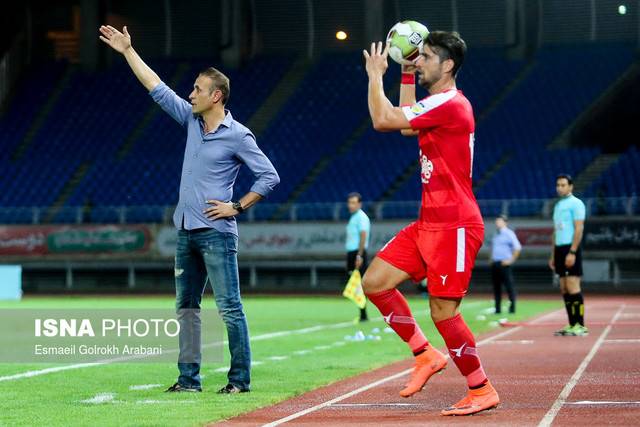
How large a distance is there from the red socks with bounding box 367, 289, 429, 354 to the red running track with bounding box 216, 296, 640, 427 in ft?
1.50

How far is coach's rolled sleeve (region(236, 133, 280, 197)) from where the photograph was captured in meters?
9.66

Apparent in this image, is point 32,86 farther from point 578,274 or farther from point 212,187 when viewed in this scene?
point 212,187

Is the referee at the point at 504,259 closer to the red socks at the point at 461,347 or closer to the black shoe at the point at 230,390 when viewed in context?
the black shoe at the point at 230,390

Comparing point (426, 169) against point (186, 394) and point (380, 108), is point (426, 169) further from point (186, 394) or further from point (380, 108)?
point (186, 394)

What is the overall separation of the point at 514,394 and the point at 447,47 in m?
2.79

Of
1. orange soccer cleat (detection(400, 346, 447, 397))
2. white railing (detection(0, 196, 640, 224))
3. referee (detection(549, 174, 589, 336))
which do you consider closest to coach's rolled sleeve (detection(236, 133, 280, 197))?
orange soccer cleat (detection(400, 346, 447, 397))

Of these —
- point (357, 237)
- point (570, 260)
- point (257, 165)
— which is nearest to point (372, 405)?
point (257, 165)

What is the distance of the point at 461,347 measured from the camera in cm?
808

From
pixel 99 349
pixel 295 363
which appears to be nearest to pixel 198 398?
pixel 295 363

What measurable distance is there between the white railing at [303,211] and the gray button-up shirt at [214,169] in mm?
26381

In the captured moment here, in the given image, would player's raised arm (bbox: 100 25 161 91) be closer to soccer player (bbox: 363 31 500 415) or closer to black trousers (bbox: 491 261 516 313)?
soccer player (bbox: 363 31 500 415)

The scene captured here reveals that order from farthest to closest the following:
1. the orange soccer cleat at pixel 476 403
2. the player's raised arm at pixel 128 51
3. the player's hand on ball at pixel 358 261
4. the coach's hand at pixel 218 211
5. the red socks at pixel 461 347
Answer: the player's hand on ball at pixel 358 261
the player's raised arm at pixel 128 51
the coach's hand at pixel 218 211
the red socks at pixel 461 347
the orange soccer cleat at pixel 476 403

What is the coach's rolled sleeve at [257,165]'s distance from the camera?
9.66 meters

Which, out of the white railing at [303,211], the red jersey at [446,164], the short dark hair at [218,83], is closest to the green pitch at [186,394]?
the red jersey at [446,164]
